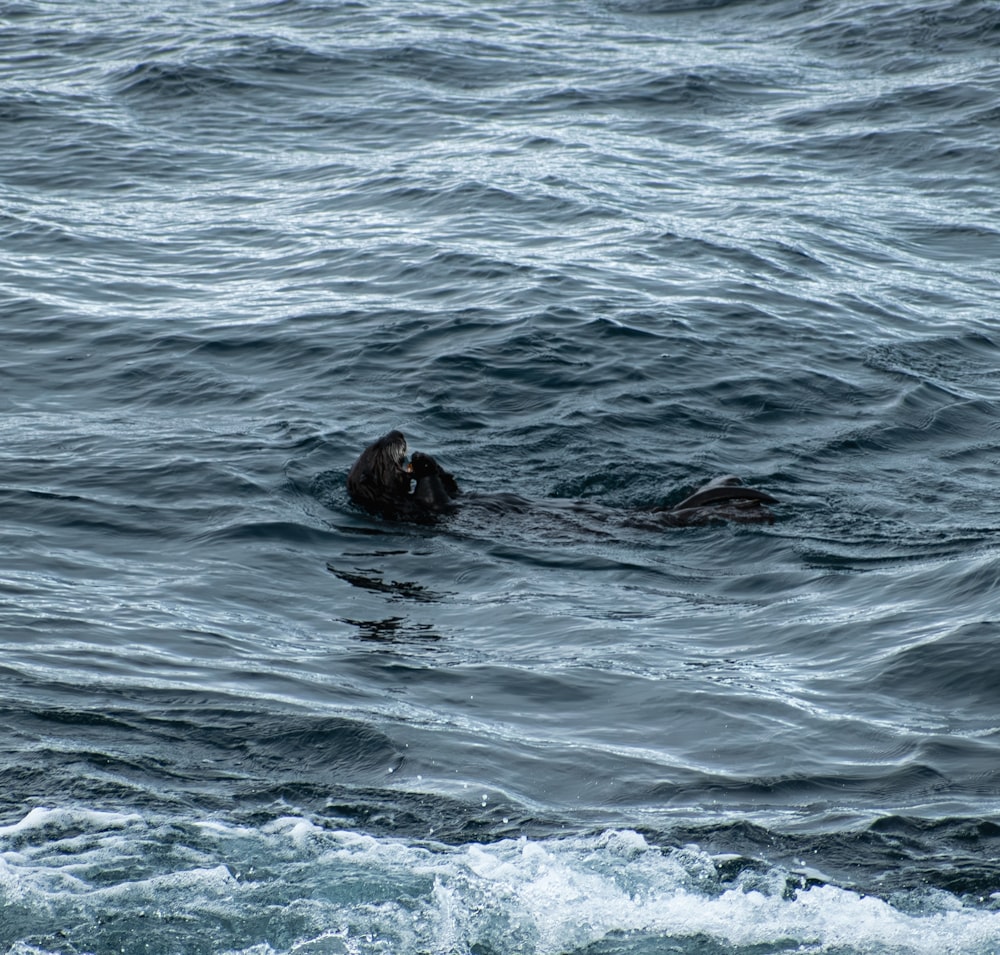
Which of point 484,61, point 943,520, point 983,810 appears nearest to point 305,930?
point 983,810

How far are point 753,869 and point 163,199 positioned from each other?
Result: 1445 centimetres

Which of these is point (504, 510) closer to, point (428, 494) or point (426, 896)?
point (428, 494)

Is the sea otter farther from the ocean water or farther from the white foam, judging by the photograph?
the white foam

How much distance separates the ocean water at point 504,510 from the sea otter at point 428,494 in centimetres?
15

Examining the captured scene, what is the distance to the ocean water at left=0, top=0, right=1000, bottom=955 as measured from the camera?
5.02 metres

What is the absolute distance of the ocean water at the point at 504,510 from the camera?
5016 millimetres

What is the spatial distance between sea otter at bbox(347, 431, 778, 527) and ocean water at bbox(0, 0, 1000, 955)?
0.15 metres

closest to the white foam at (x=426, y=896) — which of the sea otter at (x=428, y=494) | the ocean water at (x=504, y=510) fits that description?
the ocean water at (x=504, y=510)

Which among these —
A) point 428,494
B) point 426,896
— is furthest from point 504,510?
point 426,896

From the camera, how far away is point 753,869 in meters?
5.00

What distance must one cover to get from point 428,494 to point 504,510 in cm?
51

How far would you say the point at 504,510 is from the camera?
914 cm

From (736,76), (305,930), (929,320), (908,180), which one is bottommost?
(305,930)

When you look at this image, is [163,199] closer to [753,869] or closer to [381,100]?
[381,100]
